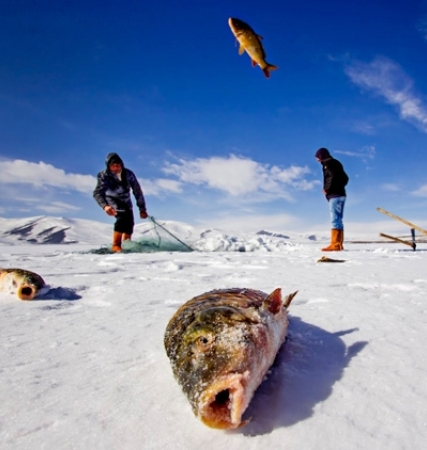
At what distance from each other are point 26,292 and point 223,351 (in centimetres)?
225

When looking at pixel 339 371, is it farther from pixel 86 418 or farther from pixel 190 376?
pixel 86 418

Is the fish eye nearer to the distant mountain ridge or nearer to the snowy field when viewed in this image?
the snowy field

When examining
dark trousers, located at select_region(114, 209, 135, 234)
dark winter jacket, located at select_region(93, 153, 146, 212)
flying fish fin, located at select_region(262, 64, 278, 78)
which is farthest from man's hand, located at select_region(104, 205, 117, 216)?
flying fish fin, located at select_region(262, 64, 278, 78)

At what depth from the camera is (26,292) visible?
2617mm

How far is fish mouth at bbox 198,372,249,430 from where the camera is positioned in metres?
0.87

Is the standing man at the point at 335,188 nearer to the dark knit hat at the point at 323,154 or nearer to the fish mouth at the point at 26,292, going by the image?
the dark knit hat at the point at 323,154

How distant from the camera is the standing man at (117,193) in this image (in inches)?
316

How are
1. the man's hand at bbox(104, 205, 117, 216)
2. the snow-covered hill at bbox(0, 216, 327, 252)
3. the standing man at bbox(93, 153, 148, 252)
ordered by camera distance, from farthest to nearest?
the snow-covered hill at bbox(0, 216, 327, 252)
the standing man at bbox(93, 153, 148, 252)
the man's hand at bbox(104, 205, 117, 216)

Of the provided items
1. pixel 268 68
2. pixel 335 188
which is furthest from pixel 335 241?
pixel 268 68

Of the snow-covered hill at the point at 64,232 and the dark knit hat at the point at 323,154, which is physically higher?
the dark knit hat at the point at 323,154

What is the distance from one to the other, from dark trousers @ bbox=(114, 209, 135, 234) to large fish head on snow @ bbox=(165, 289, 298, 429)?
23.5 ft

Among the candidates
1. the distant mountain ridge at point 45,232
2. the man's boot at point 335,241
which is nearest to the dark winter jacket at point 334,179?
the man's boot at point 335,241

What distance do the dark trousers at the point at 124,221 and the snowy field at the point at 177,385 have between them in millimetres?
5696

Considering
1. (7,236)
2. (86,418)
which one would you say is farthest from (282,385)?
(7,236)
